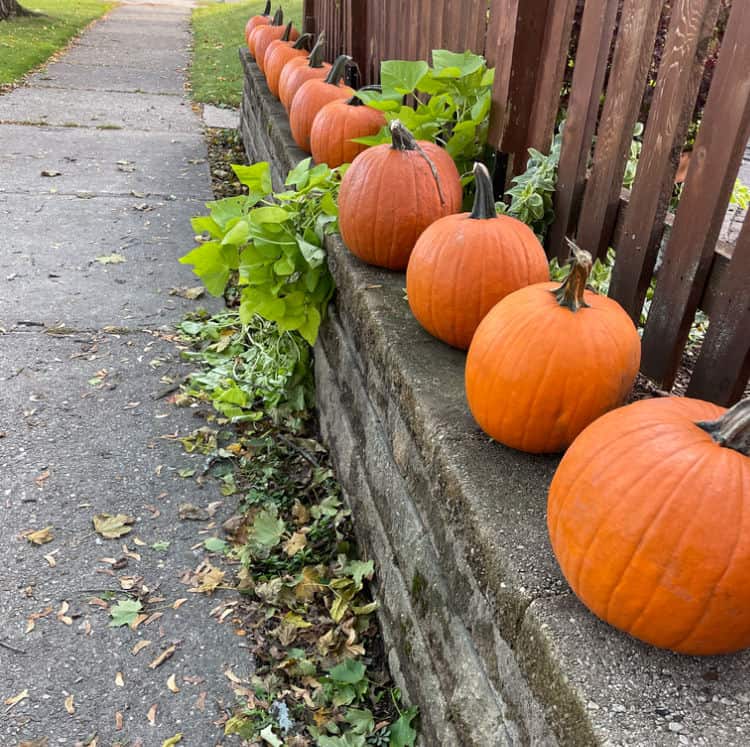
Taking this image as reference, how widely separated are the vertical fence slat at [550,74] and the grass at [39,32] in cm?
978

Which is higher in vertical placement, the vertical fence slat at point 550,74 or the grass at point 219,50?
the vertical fence slat at point 550,74

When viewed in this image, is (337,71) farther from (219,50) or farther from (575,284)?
(219,50)

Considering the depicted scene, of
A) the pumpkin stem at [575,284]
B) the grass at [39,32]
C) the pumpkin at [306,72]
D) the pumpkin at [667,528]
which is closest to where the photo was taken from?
the pumpkin at [667,528]

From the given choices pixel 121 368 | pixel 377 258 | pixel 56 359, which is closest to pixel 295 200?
pixel 377 258

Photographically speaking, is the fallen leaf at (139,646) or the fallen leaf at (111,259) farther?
the fallen leaf at (111,259)

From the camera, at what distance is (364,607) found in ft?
8.32

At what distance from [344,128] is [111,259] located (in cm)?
224

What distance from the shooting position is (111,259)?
16.8 feet

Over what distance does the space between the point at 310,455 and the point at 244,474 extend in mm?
317

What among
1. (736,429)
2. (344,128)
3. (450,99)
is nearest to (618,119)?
(450,99)

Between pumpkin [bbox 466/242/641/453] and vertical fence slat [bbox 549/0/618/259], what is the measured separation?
0.91 m

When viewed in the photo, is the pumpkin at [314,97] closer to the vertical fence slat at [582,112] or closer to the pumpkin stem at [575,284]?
the vertical fence slat at [582,112]

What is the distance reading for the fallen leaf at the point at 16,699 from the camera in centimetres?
215

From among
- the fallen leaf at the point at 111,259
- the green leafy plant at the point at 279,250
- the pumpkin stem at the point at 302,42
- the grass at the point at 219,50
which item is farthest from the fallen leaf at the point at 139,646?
the grass at the point at 219,50
